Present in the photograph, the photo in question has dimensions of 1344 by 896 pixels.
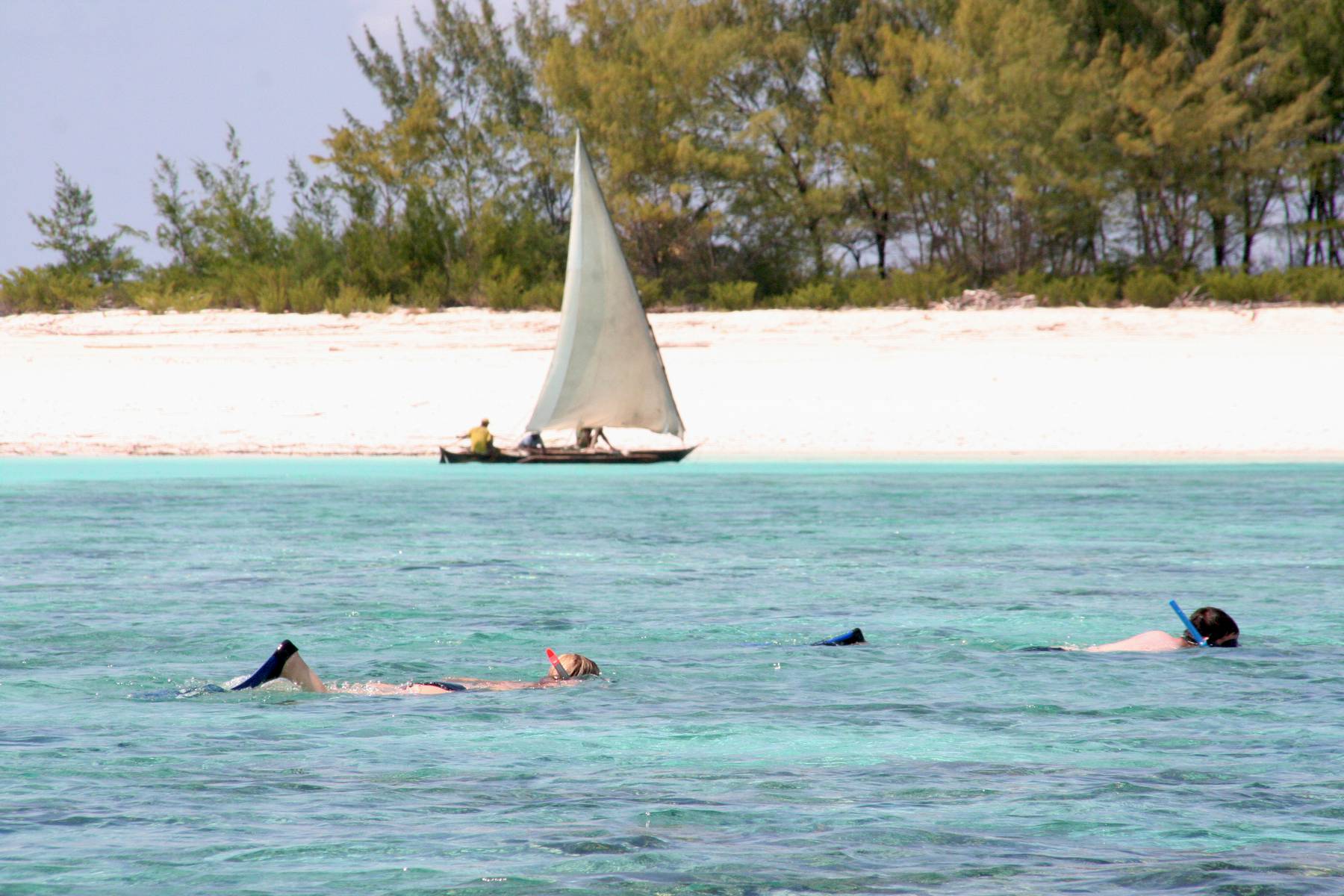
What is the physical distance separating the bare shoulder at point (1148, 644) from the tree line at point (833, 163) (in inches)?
1066

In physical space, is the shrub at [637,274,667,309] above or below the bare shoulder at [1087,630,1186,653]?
above

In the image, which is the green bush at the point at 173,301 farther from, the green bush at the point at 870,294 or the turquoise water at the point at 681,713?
the turquoise water at the point at 681,713

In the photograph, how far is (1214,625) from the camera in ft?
38.1

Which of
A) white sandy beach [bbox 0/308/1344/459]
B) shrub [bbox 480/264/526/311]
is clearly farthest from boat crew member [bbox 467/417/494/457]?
shrub [bbox 480/264/526/311]

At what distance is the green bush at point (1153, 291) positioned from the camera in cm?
3778

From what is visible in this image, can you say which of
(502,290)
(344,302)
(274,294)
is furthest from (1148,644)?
(274,294)

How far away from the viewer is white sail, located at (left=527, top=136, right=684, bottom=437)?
30109mm

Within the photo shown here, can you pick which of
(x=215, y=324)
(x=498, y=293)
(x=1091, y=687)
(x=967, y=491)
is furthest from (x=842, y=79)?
(x=1091, y=687)

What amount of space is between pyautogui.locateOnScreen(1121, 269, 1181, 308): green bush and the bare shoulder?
27.2 meters

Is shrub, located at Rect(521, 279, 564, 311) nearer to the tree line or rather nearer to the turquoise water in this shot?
the tree line

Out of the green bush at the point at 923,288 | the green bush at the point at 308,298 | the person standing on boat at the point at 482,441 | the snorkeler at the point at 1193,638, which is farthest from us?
the green bush at the point at 308,298

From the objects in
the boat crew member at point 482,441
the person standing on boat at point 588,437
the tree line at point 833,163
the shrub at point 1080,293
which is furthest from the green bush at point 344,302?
the shrub at point 1080,293

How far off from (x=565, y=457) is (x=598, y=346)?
242 cm

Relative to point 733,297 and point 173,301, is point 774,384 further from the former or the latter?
point 173,301
